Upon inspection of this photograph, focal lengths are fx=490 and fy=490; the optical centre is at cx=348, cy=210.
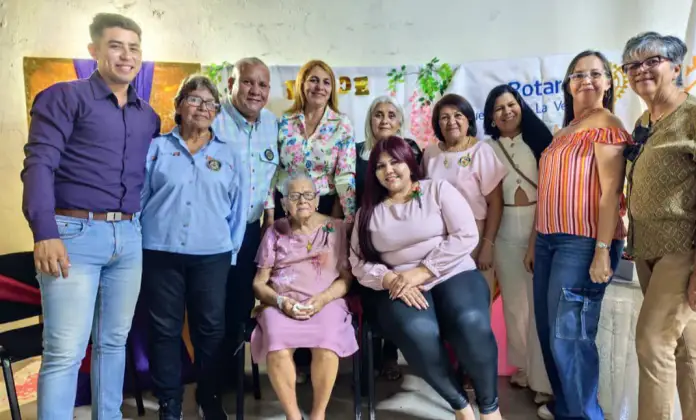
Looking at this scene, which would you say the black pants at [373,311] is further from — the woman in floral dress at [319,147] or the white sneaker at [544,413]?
the white sneaker at [544,413]

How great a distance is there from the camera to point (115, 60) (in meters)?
1.76

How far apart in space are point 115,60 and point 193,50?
1.73 m

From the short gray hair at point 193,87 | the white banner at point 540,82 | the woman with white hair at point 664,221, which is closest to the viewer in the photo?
the woman with white hair at point 664,221

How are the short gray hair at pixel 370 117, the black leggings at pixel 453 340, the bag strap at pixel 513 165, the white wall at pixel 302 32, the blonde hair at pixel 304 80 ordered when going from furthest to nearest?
the white wall at pixel 302 32 < the short gray hair at pixel 370 117 < the blonde hair at pixel 304 80 < the bag strap at pixel 513 165 < the black leggings at pixel 453 340

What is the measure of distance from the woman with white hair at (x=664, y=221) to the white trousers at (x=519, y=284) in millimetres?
615

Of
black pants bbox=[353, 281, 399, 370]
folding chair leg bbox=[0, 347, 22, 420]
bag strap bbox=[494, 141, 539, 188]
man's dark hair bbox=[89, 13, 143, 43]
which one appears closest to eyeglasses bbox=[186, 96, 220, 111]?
man's dark hair bbox=[89, 13, 143, 43]

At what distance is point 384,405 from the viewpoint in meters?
2.43

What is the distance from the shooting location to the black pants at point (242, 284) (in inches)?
92.0

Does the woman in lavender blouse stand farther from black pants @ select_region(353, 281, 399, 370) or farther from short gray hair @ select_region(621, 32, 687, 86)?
short gray hair @ select_region(621, 32, 687, 86)

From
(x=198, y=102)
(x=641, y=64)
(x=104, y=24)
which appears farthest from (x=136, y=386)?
(x=641, y=64)

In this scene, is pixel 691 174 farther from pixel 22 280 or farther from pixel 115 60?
pixel 22 280

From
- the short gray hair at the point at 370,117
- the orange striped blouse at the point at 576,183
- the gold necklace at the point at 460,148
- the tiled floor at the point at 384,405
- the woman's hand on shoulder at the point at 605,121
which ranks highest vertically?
the short gray hair at the point at 370,117

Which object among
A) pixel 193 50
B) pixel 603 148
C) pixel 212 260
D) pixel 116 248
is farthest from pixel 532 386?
pixel 193 50

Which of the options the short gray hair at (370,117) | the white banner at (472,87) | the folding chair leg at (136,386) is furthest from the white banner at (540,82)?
the folding chair leg at (136,386)
